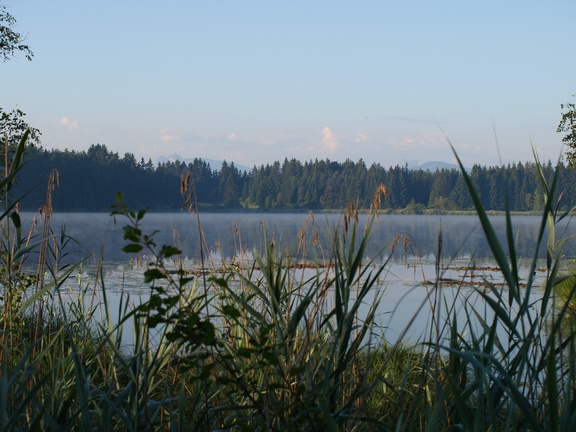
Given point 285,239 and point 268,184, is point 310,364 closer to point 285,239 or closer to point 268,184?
point 285,239

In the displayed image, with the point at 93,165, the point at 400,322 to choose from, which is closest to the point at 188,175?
the point at 400,322

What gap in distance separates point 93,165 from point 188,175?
232ft

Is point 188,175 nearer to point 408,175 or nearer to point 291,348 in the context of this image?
point 291,348

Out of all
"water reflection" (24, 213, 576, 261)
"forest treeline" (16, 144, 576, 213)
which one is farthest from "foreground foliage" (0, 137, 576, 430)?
"forest treeline" (16, 144, 576, 213)

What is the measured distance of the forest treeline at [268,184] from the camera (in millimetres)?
68500

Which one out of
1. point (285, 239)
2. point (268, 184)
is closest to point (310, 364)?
point (285, 239)

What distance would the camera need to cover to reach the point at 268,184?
8994 cm

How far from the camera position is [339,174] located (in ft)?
297

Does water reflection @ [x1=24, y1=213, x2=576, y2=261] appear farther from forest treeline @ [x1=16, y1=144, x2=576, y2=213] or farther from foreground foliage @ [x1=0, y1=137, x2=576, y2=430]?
forest treeline @ [x1=16, y1=144, x2=576, y2=213]

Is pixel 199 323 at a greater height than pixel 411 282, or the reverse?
pixel 199 323

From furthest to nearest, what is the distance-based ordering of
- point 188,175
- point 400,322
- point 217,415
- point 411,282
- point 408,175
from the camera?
point 408,175 → point 411,282 → point 400,322 → point 217,415 → point 188,175

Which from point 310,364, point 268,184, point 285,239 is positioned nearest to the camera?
point 310,364

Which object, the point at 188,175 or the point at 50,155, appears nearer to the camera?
the point at 188,175

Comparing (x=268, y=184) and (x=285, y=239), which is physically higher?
(x=268, y=184)
